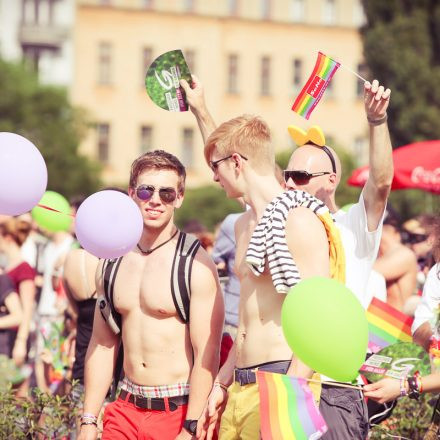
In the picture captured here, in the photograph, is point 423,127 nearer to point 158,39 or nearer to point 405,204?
point 405,204

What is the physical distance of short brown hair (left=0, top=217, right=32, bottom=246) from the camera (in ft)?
33.2

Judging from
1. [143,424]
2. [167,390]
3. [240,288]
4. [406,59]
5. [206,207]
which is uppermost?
[406,59]

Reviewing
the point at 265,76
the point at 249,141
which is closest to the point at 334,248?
the point at 249,141

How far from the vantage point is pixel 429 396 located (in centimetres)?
704

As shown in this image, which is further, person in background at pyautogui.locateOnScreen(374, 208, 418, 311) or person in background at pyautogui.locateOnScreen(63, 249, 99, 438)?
person in background at pyautogui.locateOnScreen(374, 208, 418, 311)

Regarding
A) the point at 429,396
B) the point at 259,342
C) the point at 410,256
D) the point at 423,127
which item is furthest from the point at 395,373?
the point at 423,127

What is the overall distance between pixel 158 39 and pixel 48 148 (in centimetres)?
1580

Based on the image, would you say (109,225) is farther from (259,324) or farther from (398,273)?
(398,273)

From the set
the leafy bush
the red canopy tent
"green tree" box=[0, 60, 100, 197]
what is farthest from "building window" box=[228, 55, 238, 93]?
the leafy bush

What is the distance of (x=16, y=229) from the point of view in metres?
10.2

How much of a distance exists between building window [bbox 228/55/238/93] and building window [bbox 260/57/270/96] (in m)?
1.47

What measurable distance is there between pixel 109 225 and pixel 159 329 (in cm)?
60

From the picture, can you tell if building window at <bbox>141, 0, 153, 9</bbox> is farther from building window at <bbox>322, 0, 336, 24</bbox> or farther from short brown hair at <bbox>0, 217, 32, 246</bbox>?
short brown hair at <bbox>0, 217, 32, 246</bbox>

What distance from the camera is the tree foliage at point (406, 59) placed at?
3853 centimetres
